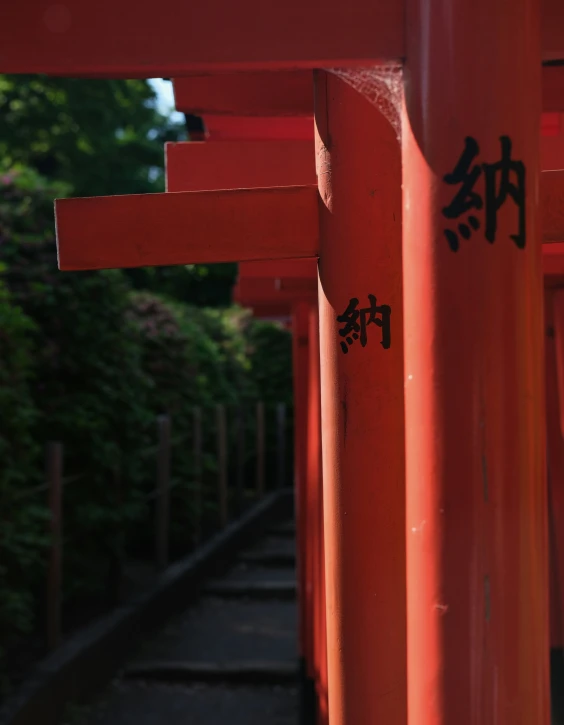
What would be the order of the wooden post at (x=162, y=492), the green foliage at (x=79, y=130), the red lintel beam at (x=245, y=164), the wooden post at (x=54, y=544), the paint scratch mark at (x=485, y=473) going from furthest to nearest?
the green foliage at (x=79, y=130) < the wooden post at (x=162, y=492) < the wooden post at (x=54, y=544) < the red lintel beam at (x=245, y=164) < the paint scratch mark at (x=485, y=473)

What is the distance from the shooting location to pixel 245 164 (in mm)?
2885

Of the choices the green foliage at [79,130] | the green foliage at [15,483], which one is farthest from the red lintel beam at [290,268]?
the green foliage at [79,130]

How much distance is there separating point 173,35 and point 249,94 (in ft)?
2.91

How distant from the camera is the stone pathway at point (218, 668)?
20.7ft

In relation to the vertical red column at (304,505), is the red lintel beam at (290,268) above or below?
above

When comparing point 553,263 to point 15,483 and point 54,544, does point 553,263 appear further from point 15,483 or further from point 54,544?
point 54,544

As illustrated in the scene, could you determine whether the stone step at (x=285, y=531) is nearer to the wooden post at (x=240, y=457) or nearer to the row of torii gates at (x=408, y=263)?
the wooden post at (x=240, y=457)

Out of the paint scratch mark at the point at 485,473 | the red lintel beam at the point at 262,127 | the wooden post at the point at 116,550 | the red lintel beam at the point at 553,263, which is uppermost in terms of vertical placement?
the red lintel beam at the point at 262,127

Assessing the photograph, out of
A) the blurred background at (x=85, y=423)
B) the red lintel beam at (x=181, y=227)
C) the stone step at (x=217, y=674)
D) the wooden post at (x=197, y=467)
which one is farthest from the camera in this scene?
the wooden post at (x=197, y=467)

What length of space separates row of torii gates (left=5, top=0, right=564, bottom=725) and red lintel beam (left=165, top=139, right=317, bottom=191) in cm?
101

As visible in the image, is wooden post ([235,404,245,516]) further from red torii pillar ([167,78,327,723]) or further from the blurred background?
red torii pillar ([167,78,327,723])

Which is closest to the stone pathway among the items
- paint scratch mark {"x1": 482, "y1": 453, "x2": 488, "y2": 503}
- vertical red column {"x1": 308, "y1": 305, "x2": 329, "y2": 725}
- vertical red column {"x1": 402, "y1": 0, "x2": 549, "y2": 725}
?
vertical red column {"x1": 308, "y1": 305, "x2": 329, "y2": 725}

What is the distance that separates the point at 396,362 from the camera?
1814 mm

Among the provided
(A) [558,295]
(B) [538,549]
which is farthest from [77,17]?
(A) [558,295]
